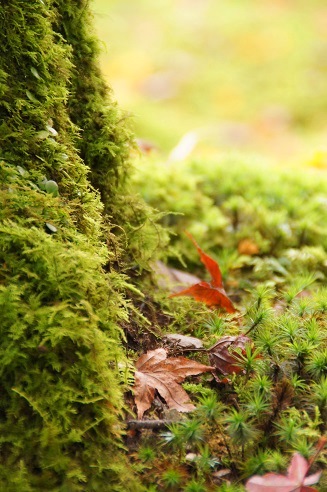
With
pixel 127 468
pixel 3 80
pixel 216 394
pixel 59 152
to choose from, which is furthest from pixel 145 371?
pixel 3 80

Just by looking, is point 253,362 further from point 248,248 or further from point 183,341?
point 248,248

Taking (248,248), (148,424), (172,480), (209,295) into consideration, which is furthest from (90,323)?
(248,248)

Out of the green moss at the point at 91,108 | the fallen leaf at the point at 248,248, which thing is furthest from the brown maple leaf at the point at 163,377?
the fallen leaf at the point at 248,248

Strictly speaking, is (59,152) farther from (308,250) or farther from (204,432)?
(308,250)

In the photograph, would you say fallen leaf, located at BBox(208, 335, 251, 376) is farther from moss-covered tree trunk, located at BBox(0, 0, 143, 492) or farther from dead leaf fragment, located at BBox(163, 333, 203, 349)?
moss-covered tree trunk, located at BBox(0, 0, 143, 492)

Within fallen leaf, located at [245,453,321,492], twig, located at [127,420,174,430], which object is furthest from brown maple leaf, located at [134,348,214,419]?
fallen leaf, located at [245,453,321,492]

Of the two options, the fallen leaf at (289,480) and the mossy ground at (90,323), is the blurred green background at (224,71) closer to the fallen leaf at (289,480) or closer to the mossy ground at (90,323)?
the mossy ground at (90,323)
